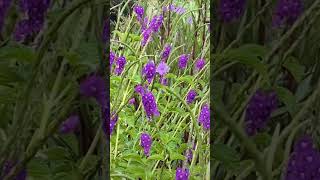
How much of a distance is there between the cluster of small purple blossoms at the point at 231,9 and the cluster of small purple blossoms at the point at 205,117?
20.1 inches

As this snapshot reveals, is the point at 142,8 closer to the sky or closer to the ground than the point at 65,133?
closer to the sky

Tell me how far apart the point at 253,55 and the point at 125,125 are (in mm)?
749

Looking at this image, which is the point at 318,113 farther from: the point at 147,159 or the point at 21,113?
the point at 147,159

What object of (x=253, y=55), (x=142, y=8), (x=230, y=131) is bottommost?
(x=230, y=131)

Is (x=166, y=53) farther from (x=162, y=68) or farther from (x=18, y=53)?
(x=18, y=53)

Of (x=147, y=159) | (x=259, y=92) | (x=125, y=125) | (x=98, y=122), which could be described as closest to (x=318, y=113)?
(x=259, y=92)

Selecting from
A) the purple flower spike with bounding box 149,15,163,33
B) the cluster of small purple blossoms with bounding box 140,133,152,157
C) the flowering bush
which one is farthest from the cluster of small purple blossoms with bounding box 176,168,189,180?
the purple flower spike with bounding box 149,15,163,33

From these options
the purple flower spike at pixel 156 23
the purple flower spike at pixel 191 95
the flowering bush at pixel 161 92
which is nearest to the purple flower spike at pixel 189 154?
the flowering bush at pixel 161 92

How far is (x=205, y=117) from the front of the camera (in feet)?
4.38

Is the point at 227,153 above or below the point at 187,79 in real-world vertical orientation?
below

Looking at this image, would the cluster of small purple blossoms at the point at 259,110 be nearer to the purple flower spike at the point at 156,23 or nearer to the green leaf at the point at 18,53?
the green leaf at the point at 18,53

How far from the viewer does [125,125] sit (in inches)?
60.0

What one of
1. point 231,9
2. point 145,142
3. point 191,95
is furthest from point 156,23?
point 231,9

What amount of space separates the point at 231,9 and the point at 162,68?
70cm
